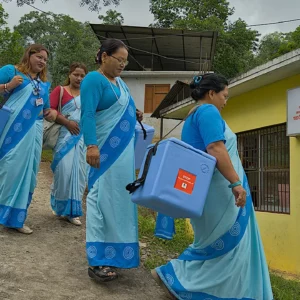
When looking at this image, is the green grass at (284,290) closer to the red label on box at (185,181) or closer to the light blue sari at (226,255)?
the light blue sari at (226,255)

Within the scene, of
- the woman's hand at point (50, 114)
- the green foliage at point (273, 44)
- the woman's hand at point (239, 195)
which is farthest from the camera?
the green foliage at point (273, 44)

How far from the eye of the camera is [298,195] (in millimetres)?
6527

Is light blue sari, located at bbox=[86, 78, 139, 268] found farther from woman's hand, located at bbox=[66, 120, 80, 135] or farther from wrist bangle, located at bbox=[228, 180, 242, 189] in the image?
woman's hand, located at bbox=[66, 120, 80, 135]

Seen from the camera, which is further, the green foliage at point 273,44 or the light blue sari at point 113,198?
the green foliage at point 273,44

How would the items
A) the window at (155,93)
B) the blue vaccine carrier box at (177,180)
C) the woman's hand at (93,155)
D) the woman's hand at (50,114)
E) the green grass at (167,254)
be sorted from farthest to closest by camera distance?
the window at (155,93) < the woman's hand at (50,114) < the green grass at (167,254) < the woman's hand at (93,155) < the blue vaccine carrier box at (177,180)

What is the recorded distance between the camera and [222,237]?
8.42ft

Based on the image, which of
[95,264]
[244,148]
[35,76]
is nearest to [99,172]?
[95,264]

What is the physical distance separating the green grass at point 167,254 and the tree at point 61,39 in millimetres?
15492

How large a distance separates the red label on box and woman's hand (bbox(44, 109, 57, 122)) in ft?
7.28

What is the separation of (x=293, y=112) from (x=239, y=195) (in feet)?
14.9

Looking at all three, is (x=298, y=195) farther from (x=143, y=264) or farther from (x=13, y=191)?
(x=13, y=191)

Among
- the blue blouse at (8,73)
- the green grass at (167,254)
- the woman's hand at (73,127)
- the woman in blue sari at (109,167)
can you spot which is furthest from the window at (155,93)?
the woman in blue sari at (109,167)

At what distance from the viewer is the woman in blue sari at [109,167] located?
111 inches

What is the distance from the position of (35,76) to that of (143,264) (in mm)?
2047
